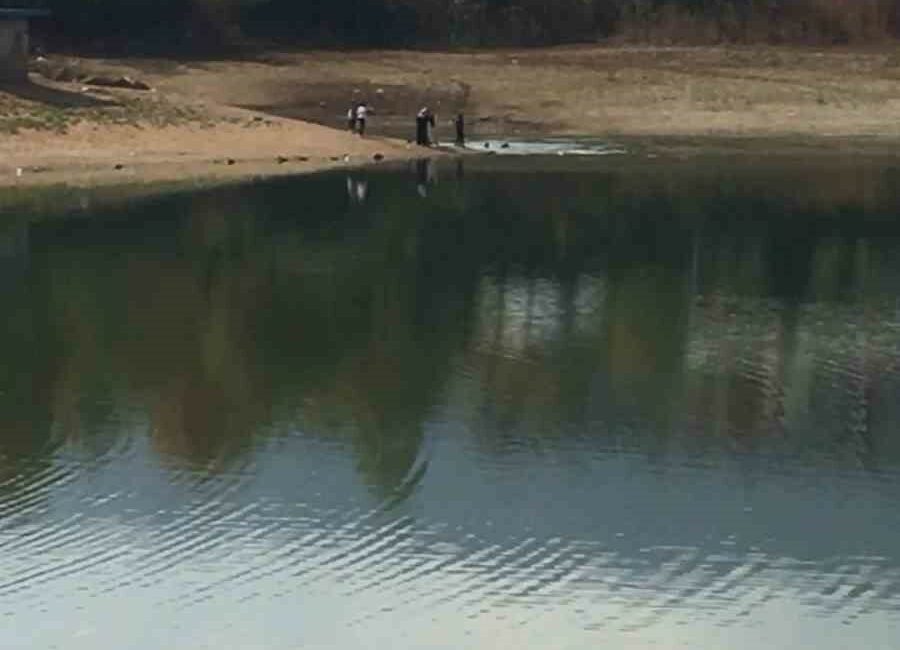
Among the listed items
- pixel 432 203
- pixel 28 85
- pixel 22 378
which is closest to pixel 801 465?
pixel 22 378

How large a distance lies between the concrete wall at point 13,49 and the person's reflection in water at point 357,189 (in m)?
9.79

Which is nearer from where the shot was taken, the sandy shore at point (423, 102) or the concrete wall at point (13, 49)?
the sandy shore at point (423, 102)

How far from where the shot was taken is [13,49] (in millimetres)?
49031

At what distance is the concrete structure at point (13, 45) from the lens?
159ft

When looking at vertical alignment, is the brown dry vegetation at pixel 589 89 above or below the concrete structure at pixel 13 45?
below

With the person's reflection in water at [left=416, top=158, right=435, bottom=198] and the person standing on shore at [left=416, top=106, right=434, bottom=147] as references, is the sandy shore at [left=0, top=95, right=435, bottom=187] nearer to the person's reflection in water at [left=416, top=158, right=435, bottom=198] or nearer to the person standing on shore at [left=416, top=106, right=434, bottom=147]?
the person standing on shore at [left=416, top=106, right=434, bottom=147]

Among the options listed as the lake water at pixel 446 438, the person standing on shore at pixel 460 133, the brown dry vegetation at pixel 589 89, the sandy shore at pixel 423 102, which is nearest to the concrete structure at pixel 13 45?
the sandy shore at pixel 423 102

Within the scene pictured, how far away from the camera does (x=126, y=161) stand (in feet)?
142

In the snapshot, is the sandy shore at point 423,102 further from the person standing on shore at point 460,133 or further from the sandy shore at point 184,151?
the person standing on shore at point 460,133

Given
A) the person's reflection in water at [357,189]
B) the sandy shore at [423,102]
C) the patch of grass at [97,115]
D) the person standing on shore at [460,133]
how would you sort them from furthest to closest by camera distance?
1. the person standing on shore at [460,133]
2. the sandy shore at [423,102]
3. the patch of grass at [97,115]
4. the person's reflection in water at [357,189]

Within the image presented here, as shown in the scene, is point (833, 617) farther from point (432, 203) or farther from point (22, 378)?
point (432, 203)

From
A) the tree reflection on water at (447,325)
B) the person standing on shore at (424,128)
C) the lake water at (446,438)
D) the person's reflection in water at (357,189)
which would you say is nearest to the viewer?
the lake water at (446,438)

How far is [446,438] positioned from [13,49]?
32.6 m

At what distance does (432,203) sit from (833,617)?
25144 millimetres
